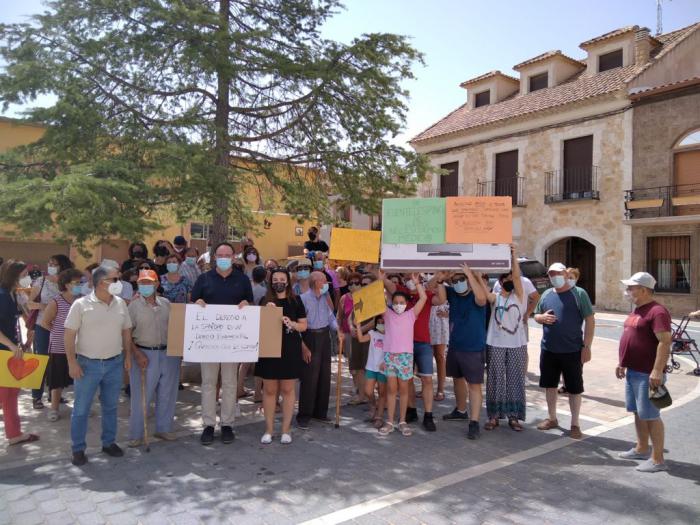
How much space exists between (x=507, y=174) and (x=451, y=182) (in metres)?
3.31

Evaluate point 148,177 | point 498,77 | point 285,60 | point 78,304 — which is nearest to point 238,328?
point 78,304

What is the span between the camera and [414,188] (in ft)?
29.7

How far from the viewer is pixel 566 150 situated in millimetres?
22547

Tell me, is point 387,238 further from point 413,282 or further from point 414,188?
point 414,188

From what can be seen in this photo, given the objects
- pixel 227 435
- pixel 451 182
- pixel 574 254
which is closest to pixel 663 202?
pixel 574 254

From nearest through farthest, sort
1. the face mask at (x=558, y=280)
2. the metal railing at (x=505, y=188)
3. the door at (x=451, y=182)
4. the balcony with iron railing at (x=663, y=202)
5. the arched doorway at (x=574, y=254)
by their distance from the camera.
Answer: the face mask at (x=558, y=280) → the balcony with iron railing at (x=663, y=202) → the arched doorway at (x=574, y=254) → the metal railing at (x=505, y=188) → the door at (x=451, y=182)

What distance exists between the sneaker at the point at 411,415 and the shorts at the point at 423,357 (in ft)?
1.44

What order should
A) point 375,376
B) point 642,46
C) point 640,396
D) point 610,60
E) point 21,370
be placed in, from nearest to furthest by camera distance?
point 640,396
point 21,370
point 375,376
point 642,46
point 610,60

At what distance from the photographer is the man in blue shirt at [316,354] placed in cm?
613

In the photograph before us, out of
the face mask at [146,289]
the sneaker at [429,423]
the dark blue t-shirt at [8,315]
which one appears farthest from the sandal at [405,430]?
the dark blue t-shirt at [8,315]

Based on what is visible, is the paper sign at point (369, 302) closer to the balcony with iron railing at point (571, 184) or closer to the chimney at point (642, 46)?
the balcony with iron railing at point (571, 184)

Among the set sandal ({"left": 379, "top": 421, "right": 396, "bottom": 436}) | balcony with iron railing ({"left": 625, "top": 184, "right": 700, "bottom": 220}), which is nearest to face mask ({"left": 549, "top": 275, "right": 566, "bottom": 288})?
sandal ({"left": 379, "top": 421, "right": 396, "bottom": 436})

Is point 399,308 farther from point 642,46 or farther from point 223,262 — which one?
point 642,46

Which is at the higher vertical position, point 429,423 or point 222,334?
point 222,334
